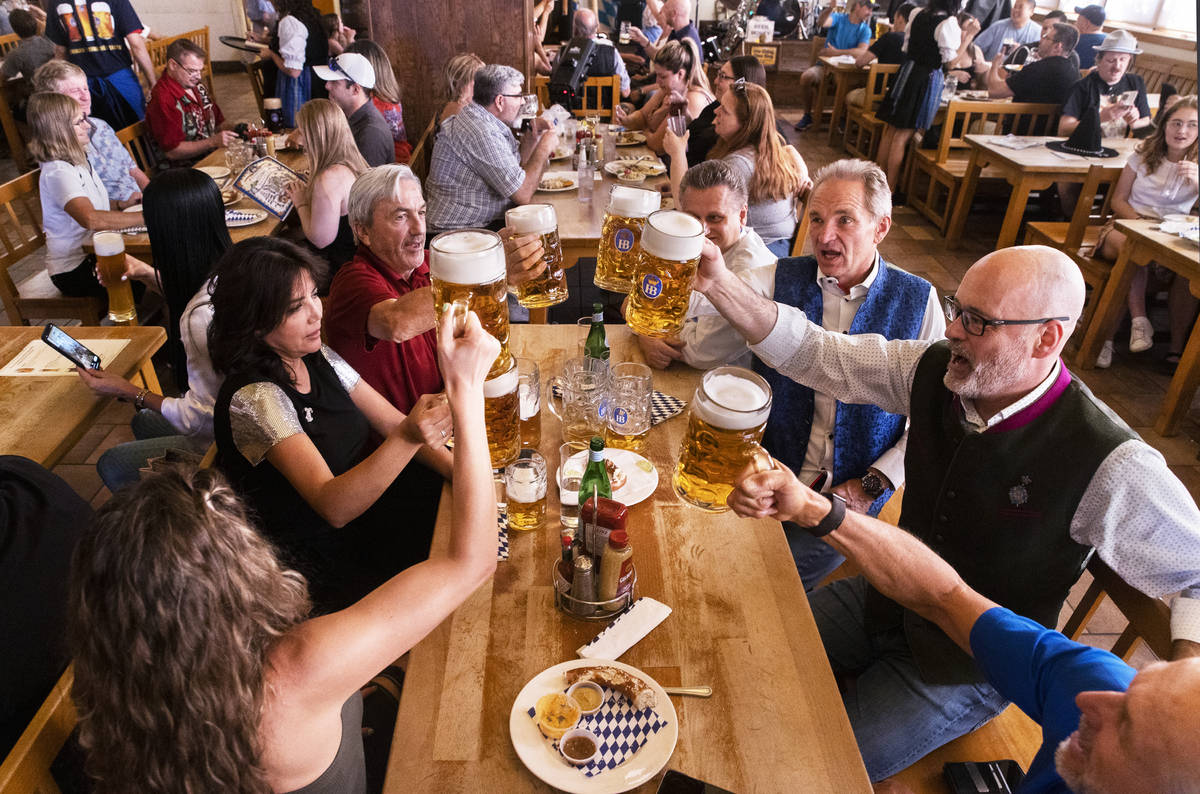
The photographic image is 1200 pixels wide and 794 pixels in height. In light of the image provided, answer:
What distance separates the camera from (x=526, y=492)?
1630mm

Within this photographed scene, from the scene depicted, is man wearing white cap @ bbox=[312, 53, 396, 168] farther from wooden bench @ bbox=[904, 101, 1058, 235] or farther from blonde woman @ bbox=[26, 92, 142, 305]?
wooden bench @ bbox=[904, 101, 1058, 235]

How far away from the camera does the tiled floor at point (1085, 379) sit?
3176mm

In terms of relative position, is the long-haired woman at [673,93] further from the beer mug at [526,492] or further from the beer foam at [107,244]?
the beer mug at [526,492]

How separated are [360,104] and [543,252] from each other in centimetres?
320

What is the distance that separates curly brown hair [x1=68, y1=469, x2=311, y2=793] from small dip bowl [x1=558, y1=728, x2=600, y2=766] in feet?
1.50

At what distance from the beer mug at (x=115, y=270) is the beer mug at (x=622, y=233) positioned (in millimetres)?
1902

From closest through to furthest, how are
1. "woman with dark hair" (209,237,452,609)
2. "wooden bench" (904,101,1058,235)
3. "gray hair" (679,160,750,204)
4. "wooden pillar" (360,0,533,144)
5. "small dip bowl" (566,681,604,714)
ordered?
"small dip bowl" (566,681,604,714)
"woman with dark hair" (209,237,452,609)
"gray hair" (679,160,750,204)
"wooden pillar" (360,0,533,144)
"wooden bench" (904,101,1058,235)

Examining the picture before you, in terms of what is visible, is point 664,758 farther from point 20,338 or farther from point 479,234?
point 20,338

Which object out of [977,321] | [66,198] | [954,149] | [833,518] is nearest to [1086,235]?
[954,149]

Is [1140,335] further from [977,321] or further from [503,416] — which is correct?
[503,416]

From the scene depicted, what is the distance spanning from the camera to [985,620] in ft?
4.33

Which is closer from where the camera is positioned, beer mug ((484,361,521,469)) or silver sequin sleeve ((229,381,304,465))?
beer mug ((484,361,521,469))

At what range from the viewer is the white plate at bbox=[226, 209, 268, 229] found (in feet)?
11.1

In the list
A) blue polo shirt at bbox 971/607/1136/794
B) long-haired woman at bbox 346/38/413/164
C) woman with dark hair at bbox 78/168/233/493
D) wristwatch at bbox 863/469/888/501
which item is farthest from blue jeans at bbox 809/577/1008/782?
long-haired woman at bbox 346/38/413/164
